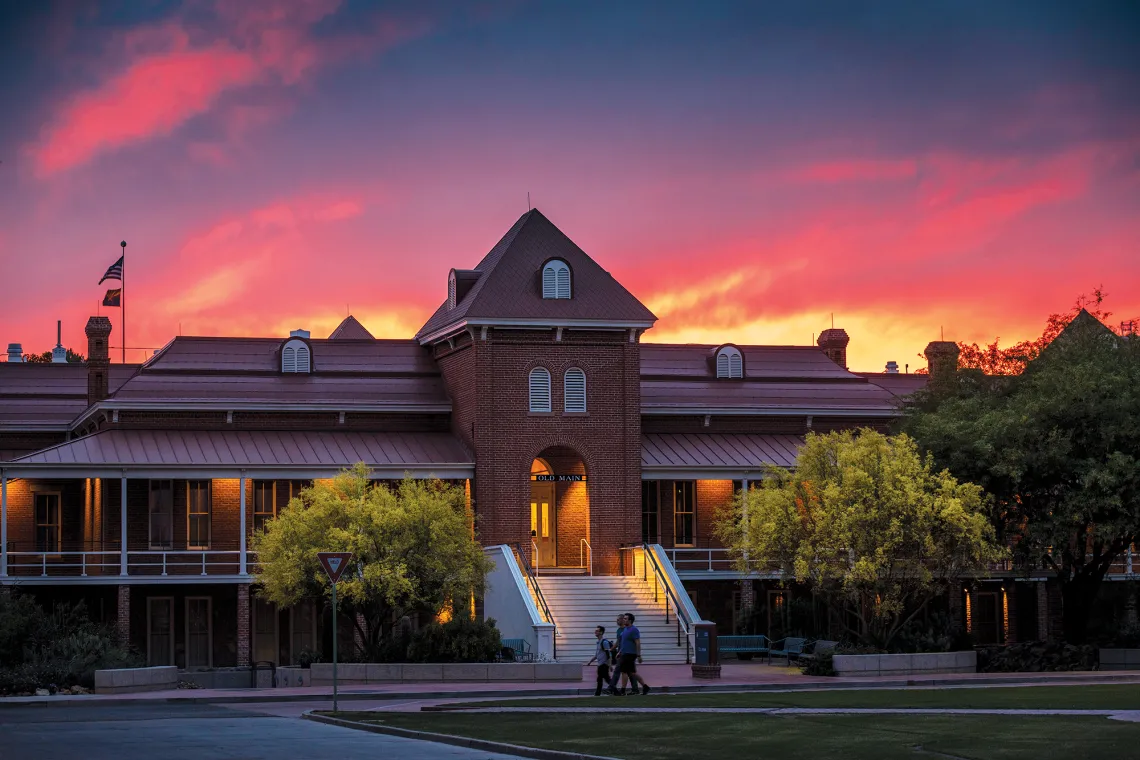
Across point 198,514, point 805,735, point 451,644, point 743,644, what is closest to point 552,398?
point 743,644

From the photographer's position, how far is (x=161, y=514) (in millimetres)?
48344

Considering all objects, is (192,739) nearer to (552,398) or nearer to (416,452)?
(416,452)

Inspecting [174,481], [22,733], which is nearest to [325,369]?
[174,481]

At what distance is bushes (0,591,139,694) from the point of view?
35.8 meters

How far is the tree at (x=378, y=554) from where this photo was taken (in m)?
39.8

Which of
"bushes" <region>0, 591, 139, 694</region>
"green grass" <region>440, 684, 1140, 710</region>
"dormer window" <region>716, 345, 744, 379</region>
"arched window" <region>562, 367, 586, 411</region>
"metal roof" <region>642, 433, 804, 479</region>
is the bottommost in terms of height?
"green grass" <region>440, 684, 1140, 710</region>

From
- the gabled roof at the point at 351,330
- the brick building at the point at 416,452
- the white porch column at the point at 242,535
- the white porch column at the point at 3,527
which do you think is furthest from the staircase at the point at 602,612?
the gabled roof at the point at 351,330

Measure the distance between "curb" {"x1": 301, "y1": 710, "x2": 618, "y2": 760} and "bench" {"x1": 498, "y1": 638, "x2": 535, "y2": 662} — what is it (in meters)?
11.1

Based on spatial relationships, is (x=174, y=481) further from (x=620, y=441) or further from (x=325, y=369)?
(x=620, y=441)

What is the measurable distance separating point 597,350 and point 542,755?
29674mm

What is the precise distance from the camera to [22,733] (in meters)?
25.0

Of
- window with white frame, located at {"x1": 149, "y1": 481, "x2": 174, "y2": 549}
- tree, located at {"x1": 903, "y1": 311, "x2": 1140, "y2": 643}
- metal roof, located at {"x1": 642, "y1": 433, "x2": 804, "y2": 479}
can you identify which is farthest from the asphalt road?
metal roof, located at {"x1": 642, "y1": 433, "x2": 804, "y2": 479}

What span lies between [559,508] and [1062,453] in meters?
16.1

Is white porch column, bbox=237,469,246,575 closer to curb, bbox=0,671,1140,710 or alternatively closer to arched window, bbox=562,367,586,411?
arched window, bbox=562,367,586,411
